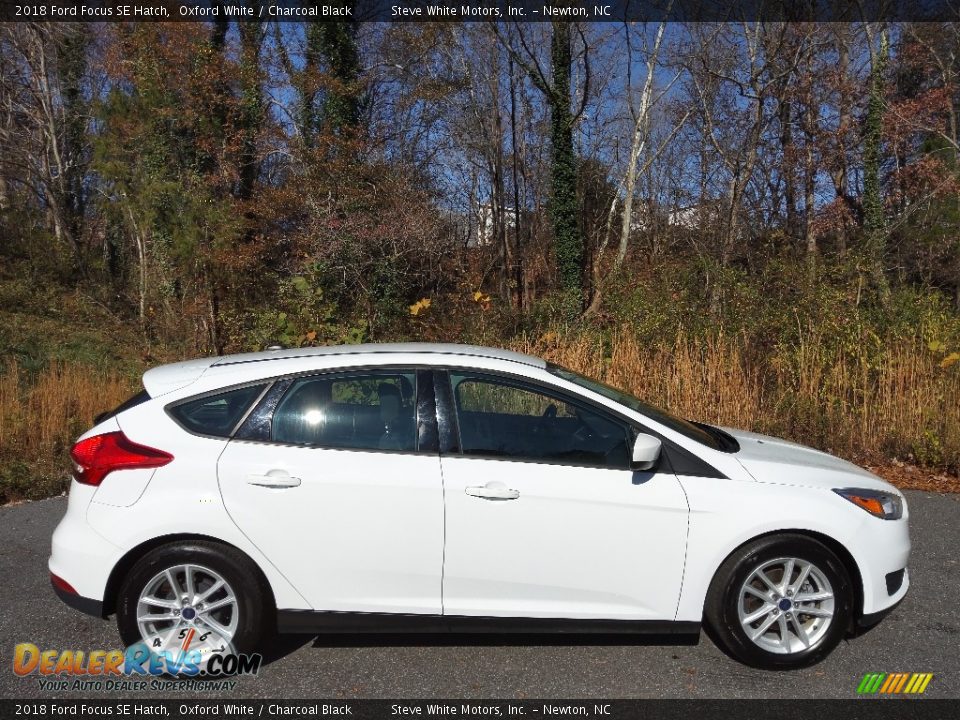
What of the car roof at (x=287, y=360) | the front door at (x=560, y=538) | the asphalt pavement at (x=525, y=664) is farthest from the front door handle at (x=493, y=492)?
the asphalt pavement at (x=525, y=664)

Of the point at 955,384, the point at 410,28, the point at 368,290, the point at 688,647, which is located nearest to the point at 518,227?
the point at 410,28

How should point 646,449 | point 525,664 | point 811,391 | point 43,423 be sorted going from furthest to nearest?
point 811,391, point 43,423, point 525,664, point 646,449

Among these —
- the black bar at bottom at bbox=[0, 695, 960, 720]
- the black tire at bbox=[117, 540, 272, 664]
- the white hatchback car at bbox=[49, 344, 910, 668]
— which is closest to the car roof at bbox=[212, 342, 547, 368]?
the white hatchback car at bbox=[49, 344, 910, 668]

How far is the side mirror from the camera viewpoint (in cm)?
333

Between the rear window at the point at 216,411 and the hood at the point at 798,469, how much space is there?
246 cm

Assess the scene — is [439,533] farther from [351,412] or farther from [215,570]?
[215,570]

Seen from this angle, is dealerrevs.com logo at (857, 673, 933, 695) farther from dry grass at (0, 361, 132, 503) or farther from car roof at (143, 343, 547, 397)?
dry grass at (0, 361, 132, 503)

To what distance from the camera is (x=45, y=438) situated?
807cm

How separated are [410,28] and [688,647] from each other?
19.9m

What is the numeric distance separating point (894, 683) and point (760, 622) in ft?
2.16

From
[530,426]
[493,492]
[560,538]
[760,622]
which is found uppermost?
[530,426]

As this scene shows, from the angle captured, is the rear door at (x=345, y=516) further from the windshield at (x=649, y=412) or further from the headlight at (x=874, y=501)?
the headlight at (x=874, y=501)

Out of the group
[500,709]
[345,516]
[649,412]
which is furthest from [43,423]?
[649,412]

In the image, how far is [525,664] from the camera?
3562mm
